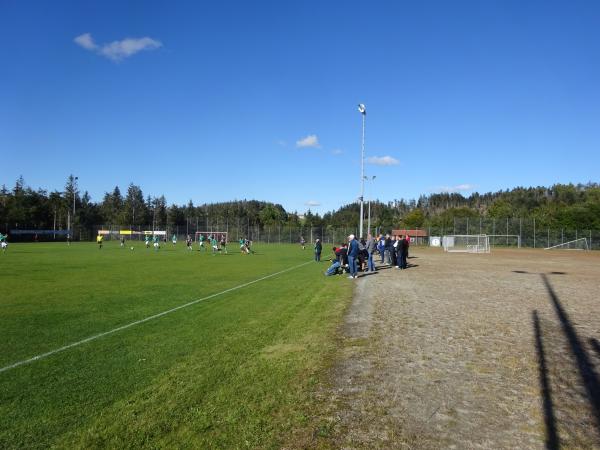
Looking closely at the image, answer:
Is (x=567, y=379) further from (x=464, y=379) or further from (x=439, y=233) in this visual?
(x=439, y=233)

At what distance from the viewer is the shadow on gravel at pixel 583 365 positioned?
489cm

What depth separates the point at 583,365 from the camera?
6.18 m

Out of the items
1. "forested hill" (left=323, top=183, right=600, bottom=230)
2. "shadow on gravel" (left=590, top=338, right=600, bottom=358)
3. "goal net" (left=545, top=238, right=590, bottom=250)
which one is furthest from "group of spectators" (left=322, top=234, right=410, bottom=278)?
"forested hill" (left=323, top=183, right=600, bottom=230)

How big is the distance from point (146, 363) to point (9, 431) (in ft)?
7.10

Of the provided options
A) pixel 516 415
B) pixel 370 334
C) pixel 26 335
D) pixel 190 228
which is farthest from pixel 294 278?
pixel 190 228

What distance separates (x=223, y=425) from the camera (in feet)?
14.0

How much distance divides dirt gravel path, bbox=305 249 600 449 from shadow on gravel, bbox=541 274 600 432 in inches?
0.6

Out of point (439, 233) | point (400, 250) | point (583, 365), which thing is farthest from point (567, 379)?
point (439, 233)

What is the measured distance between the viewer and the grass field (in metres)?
4.19

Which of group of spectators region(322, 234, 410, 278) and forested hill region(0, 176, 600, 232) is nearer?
group of spectators region(322, 234, 410, 278)

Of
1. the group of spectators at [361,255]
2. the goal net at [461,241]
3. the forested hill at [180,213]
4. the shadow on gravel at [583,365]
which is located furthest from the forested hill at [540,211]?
the shadow on gravel at [583,365]

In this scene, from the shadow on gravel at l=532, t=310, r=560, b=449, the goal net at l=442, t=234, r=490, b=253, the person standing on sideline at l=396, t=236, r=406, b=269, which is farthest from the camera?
the goal net at l=442, t=234, r=490, b=253

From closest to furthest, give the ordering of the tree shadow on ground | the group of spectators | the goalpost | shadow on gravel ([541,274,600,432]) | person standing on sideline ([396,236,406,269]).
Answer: the tree shadow on ground → shadow on gravel ([541,274,600,432]) → the group of spectators → person standing on sideline ([396,236,406,269]) → the goalpost

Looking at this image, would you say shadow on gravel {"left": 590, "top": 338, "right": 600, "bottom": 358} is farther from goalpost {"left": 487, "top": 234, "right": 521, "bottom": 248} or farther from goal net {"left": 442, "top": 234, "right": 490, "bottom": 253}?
goalpost {"left": 487, "top": 234, "right": 521, "bottom": 248}
